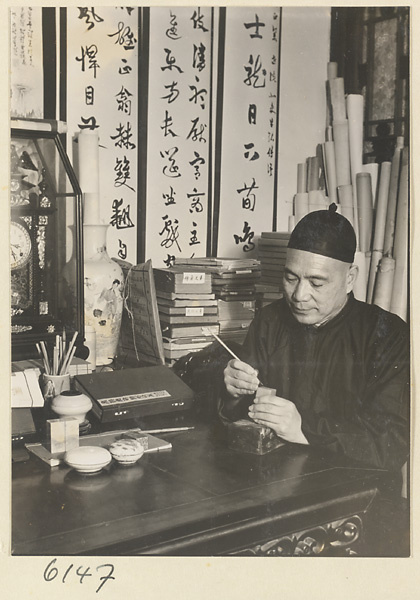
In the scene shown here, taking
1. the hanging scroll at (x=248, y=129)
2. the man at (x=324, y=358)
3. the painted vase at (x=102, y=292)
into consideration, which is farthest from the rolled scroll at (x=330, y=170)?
the painted vase at (x=102, y=292)

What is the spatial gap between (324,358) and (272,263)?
79 centimetres

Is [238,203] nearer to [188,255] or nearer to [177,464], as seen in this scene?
[188,255]

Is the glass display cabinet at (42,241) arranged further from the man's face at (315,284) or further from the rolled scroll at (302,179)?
the rolled scroll at (302,179)

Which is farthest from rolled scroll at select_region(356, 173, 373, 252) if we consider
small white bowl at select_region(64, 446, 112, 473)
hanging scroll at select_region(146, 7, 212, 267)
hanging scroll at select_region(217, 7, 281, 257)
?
small white bowl at select_region(64, 446, 112, 473)

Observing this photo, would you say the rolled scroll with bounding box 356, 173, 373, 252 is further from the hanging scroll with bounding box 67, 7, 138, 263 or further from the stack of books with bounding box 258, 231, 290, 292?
the hanging scroll with bounding box 67, 7, 138, 263

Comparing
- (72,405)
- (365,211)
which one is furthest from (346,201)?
(72,405)

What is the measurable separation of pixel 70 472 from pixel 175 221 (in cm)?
146

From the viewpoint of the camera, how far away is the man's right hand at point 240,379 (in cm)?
192

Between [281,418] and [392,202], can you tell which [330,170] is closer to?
[392,202]

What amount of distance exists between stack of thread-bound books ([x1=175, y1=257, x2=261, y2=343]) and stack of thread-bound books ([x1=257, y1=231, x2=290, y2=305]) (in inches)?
A: 2.5

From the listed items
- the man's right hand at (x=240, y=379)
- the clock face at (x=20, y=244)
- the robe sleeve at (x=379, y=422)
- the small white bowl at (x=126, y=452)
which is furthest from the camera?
the clock face at (x=20, y=244)

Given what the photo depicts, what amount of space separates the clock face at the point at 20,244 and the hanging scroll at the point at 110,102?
1.65 feet
